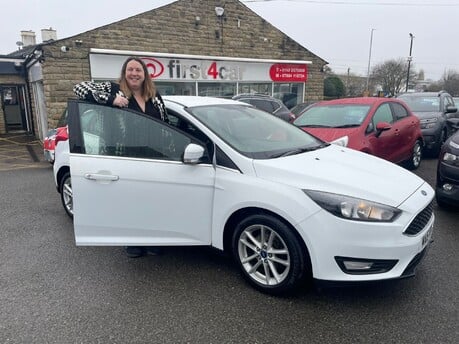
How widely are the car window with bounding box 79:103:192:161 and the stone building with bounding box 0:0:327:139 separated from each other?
8.83 meters

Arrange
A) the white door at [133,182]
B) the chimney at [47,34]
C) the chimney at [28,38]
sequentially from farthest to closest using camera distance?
the chimney at [28,38]
the chimney at [47,34]
the white door at [133,182]

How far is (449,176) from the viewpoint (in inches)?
173

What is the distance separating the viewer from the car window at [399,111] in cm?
658

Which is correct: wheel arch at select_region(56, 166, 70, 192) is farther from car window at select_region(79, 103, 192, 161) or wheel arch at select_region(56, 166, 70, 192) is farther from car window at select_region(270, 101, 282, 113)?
car window at select_region(270, 101, 282, 113)

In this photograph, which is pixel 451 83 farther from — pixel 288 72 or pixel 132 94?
pixel 132 94

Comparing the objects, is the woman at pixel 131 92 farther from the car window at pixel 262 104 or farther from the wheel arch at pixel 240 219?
the car window at pixel 262 104

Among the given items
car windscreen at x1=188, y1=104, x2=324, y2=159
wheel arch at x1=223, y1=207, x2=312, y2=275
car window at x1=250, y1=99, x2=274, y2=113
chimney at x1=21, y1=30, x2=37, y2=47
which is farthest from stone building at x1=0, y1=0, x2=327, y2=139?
wheel arch at x1=223, y1=207, x2=312, y2=275

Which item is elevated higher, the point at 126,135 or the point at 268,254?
the point at 126,135

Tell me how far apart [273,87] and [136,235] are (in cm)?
1390

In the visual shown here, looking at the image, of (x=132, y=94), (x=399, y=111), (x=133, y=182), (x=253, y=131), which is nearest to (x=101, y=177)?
(x=133, y=182)

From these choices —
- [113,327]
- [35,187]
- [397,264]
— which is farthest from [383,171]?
[35,187]

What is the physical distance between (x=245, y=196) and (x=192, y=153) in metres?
0.53

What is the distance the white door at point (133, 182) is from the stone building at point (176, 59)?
350 inches

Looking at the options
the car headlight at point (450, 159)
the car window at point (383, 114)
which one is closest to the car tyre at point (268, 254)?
the car headlight at point (450, 159)
